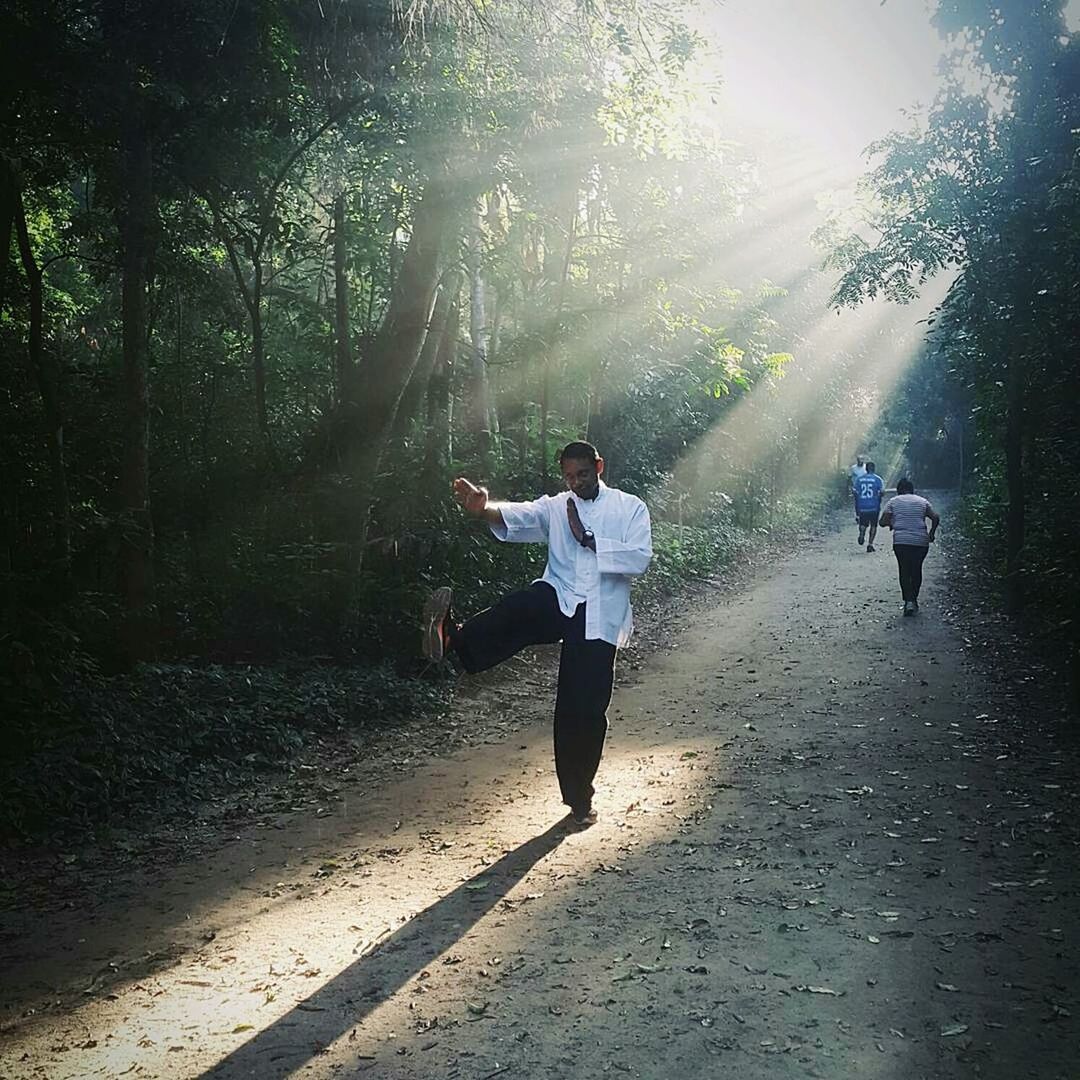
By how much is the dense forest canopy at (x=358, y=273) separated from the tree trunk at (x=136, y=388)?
Result: 0.09 feet

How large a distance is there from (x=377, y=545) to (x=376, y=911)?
665 cm

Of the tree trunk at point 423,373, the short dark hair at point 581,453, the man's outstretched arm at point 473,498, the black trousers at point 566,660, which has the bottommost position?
the black trousers at point 566,660

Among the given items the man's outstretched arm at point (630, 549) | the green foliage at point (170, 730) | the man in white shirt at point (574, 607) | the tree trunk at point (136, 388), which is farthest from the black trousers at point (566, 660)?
the tree trunk at point (136, 388)

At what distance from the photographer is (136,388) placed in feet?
30.1

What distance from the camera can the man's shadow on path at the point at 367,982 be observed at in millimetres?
3789

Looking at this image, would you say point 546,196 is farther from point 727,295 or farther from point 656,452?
point 656,452

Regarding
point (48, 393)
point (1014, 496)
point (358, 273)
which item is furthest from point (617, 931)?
point (1014, 496)

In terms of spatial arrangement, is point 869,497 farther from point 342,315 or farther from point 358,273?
point 342,315

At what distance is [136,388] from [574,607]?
15.2 feet

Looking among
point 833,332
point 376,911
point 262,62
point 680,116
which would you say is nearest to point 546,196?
point 680,116

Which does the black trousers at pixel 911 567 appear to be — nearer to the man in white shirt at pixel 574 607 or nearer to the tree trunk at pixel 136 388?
the man in white shirt at pixel 574 607

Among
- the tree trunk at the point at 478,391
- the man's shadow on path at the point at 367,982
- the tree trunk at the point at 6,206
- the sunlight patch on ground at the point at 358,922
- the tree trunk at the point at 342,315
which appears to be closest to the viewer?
the man's shadow on path at the point at 367,982

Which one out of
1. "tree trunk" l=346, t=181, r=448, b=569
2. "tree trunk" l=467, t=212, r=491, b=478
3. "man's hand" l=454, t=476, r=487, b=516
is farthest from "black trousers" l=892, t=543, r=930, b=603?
"man's hand" l=454, t=476, r=487, b=516

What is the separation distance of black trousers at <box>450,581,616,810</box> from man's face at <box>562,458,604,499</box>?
2.10 ft
